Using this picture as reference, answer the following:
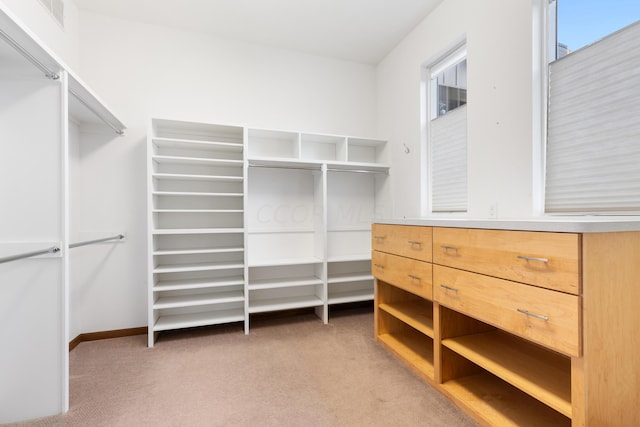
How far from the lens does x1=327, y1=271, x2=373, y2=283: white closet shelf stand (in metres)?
2.87

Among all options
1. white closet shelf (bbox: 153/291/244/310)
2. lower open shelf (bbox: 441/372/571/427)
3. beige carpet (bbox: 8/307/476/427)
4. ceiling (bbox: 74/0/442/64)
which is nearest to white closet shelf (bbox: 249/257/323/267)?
white closet shelf (bbox: 153/291/244/310)

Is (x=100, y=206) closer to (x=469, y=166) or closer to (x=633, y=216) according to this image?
(x=469, y=166)

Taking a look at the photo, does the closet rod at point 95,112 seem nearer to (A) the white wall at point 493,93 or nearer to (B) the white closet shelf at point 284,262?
(B) the white closet shelf at point 284,262

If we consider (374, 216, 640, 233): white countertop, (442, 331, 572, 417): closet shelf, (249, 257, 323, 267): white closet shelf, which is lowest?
(442, 331, 572, 417): closet shelf

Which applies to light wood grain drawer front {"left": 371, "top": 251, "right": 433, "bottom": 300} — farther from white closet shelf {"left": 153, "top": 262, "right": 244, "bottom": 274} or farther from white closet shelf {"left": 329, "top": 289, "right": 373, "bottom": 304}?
white closet shelf {"left": 153, "top": 262, "right": 244, "bottom": 274}

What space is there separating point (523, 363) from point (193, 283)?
7.90 feet

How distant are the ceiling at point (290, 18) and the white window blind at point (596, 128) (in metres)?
1.39

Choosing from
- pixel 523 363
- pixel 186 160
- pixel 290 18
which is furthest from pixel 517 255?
pixel 290 18

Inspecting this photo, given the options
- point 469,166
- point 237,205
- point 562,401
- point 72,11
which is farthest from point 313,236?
point 72,11

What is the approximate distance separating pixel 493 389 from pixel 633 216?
1.11 m

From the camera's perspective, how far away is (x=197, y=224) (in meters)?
2.76

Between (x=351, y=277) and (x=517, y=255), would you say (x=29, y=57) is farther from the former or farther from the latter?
(x=351, y=277)

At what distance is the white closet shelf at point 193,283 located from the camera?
241cm

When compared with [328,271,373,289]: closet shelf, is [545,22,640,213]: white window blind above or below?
above
